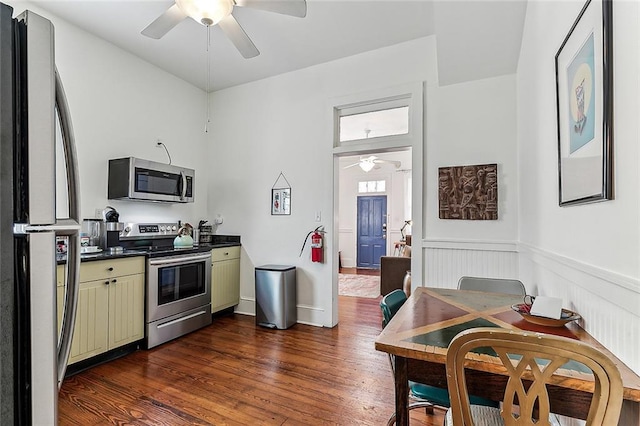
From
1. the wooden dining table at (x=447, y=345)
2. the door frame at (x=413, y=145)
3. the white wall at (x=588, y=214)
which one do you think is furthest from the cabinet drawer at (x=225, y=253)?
the white wall at (x=588, y=214)

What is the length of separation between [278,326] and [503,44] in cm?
340

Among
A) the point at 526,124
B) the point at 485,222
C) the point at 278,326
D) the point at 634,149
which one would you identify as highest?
the point at 526,124

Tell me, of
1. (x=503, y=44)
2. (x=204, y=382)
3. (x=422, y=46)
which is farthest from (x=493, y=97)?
(x=204, y=382)

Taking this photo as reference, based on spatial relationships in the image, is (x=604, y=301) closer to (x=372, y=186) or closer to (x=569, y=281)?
(x=569, y=281)

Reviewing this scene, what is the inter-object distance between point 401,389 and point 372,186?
24.3 ft

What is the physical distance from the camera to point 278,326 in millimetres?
3639

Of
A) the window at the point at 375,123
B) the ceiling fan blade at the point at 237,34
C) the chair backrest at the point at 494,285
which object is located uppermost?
the ceiling fan blade at the point at 237,34

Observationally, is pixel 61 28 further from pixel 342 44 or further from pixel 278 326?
pixel 278 326

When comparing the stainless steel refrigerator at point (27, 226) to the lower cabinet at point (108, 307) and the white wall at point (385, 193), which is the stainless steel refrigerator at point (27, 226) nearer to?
the lower cabinet at point (108, 307)

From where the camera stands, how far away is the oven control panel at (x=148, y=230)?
3.43 meters

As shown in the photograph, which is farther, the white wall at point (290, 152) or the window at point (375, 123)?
the window at point (375, 123)

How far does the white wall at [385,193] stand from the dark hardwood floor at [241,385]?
506 centimetres

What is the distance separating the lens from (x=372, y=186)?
8.48m

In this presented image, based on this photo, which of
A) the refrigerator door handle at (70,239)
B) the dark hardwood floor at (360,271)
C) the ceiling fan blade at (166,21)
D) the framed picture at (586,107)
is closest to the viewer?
the refrigerator door handle at (70,239)
